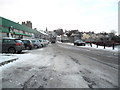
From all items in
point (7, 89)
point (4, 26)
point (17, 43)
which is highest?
point (4, 26)

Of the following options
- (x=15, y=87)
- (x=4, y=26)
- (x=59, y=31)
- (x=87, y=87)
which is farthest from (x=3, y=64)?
(x=59, y=31)

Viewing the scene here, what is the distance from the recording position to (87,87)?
4199mm

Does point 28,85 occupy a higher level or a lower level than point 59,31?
lower

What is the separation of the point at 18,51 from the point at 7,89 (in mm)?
11965

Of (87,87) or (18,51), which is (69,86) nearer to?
(87,87)

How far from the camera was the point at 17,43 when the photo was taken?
14.8 metres

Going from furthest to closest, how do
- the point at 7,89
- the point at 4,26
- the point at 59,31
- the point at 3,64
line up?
the point at 59,31
the point at 4,26
the point at 3,64
the point at 7,89

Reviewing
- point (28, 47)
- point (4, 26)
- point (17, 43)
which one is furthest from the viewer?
point (4, 26)

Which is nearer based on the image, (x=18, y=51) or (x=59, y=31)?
(x=18, y=51)

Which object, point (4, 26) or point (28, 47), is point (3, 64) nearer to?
point (28, 47)

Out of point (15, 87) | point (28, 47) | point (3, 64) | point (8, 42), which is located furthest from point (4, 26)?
point (15, 87)

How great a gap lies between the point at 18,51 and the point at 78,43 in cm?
2766

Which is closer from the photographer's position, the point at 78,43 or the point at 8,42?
the point at 8,42

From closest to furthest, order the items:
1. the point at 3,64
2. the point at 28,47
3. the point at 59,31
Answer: the point at 3,64 < the point at 28,47 < the point at 59,31
